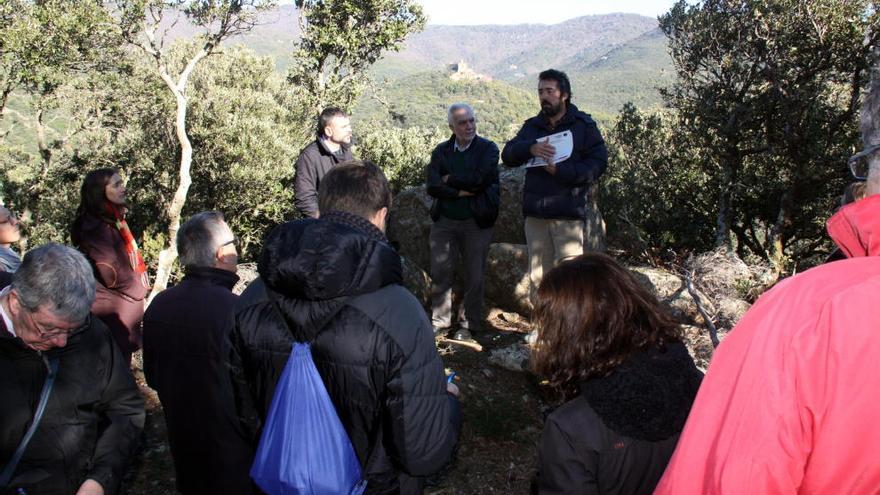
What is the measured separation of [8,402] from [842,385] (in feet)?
8.26

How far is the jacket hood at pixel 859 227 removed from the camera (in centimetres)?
114

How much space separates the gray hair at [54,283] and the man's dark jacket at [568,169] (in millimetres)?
3676

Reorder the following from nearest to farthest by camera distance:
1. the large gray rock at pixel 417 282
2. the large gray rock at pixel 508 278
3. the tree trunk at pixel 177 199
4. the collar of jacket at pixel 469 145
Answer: the collar of jacket at pixel 469 145
the large gray rock at pixel 417 282
the large gray rock at pixel 508 278
the tree trunk at pixel 177 199

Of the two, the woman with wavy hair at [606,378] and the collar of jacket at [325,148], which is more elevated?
the collar of jacket at [325,148]

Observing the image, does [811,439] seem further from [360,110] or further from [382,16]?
[360,110]

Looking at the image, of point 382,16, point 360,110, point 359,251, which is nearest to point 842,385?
point 359,251

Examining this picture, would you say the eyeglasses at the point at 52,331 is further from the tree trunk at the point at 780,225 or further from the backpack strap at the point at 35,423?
the tree trunk at the point at 780,225

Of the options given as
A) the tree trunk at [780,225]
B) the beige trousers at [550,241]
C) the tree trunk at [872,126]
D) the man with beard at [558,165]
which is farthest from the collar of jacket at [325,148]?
the tree trunk at [780,225]

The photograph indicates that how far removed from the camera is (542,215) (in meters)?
5.27

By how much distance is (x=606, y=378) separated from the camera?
1812 millimetres

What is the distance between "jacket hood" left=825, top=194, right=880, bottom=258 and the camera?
1.14m

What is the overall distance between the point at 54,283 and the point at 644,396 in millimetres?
2058

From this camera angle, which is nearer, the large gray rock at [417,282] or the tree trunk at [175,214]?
the large gray rock at [417,282]

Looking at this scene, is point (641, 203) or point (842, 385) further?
point (641, 203)
